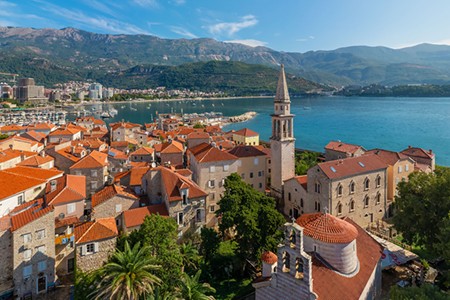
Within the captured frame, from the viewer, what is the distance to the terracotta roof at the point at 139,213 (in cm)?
2562

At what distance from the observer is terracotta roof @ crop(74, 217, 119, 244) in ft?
73.0

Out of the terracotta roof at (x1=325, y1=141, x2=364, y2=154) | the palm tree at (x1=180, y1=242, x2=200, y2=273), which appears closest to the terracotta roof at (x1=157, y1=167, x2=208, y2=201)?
the palm tree at (x1=180, y1=242, x2=200, y2=273)

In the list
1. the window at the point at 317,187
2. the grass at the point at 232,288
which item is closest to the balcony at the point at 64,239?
the grass at the point at 232,288

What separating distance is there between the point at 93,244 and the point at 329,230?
1633cm

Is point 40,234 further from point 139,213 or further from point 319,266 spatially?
point 319,266

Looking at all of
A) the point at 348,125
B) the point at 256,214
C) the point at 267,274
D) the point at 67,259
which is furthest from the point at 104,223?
the point at 348,125

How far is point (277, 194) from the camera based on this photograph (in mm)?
38125

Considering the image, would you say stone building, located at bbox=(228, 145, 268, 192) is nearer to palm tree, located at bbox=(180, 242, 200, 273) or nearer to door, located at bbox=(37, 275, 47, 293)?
palm tree, located at bbox=(180, 242, 200, 273)

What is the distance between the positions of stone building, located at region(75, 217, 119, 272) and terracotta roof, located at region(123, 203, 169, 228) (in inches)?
85.0

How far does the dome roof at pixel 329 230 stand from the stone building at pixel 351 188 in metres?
13.9

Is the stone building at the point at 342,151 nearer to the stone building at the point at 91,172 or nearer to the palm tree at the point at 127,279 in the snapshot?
the stone building at the point at 91,172

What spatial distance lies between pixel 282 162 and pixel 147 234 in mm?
20595

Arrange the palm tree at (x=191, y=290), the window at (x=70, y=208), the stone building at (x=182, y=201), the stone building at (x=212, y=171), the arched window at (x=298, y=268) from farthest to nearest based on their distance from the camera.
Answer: the stone building at (x=212, y=171), the stone building at (x=182, y=201), the window at (x=70, y=208), the palm tree at (x=191, y=290), the arched window at (x=298, y=268)

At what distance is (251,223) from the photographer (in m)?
22.7
